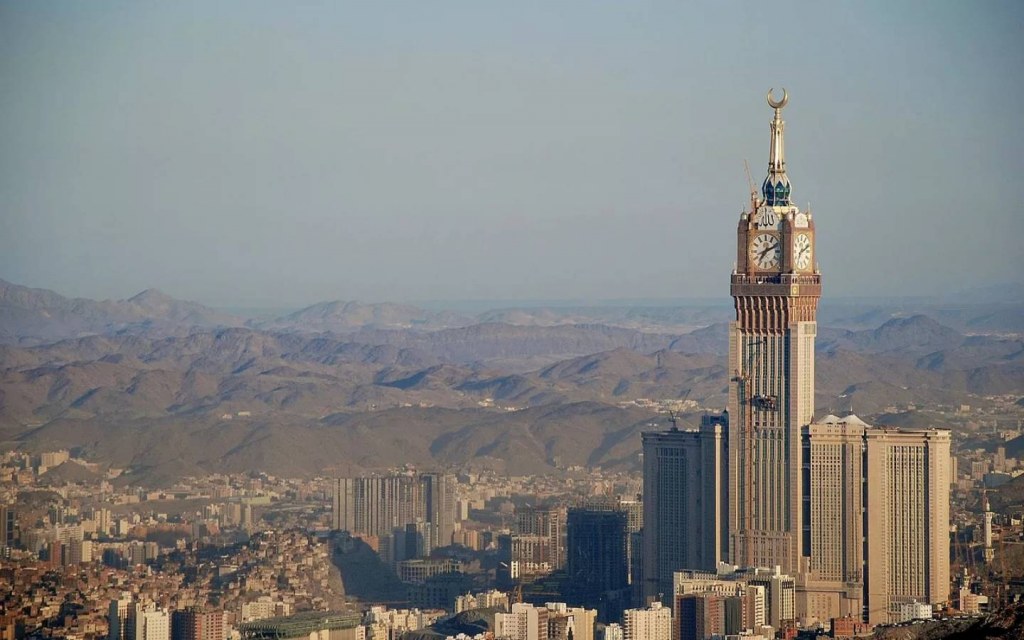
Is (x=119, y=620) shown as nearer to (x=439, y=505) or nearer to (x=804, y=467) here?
(x=804, y=467)

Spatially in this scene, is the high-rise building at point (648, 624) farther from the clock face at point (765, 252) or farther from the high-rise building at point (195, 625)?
the high-rise building at point (195, 625)

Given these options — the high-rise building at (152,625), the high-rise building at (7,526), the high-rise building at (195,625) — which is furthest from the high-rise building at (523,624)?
the high-rise building at (7,526)

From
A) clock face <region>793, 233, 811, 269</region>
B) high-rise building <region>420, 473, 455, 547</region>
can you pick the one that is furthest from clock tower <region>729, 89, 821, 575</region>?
high-rise building <region>420, 473, 455, 547</region>

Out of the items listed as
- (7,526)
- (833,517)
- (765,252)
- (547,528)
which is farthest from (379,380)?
(833,517)

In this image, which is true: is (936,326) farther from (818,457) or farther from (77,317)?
(818,457)

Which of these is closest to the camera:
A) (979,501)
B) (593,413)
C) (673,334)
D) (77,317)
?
(979,501)

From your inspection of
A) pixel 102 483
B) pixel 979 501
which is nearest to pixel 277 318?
pixel 102 483
